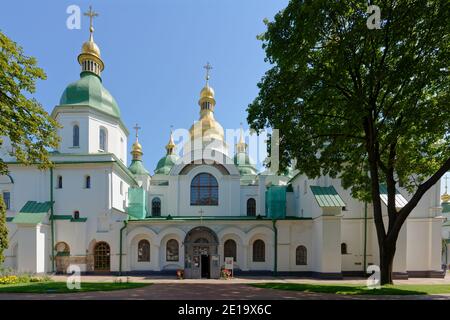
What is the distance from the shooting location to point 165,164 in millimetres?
39562

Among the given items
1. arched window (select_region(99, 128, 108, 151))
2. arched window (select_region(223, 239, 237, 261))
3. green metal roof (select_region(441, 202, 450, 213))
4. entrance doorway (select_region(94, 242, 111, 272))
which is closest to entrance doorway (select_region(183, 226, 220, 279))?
arched window (select_region(223, 239, 237, 261))

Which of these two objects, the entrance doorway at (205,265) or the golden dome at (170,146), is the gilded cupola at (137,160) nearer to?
the golden dome at (170,146)

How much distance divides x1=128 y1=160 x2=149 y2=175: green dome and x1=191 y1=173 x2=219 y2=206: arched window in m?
9.06

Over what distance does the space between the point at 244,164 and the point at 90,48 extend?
2179 centimetres

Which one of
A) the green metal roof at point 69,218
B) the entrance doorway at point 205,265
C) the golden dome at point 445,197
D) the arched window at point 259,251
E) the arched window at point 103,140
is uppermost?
the arched window at point 103,140

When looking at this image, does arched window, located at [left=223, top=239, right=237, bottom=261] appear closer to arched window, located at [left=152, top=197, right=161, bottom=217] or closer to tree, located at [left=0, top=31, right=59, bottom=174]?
arched window, located at [left=152, top=197, right=161, bottom=217]

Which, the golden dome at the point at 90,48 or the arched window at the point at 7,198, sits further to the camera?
the golden dome at the point at 90,48

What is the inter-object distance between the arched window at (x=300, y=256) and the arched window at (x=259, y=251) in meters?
2.52

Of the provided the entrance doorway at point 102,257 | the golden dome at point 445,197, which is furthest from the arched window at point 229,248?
the golden dome at point 445,197

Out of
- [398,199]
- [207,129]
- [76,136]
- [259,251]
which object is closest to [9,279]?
[76,136]

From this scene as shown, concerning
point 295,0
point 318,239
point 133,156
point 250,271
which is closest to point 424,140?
point 295,0

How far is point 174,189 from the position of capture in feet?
95.6

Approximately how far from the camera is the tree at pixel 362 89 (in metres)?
11.0

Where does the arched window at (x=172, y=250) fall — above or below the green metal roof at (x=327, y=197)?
below
